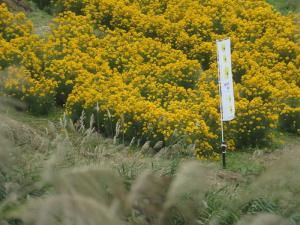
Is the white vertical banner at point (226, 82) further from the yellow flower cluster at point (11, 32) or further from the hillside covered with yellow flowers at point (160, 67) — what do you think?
the yellow flower cluster at point (11, 32)

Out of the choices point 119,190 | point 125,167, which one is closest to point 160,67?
point 125,167

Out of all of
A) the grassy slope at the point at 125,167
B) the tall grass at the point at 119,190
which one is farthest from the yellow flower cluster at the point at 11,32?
the tall grass at the point at 119,190

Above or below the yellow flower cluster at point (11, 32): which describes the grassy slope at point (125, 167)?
below

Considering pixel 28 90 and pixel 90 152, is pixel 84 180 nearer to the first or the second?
pixel 90 152

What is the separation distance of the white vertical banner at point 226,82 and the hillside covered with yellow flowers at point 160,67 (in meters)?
0.41

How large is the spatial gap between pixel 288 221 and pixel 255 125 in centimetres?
361

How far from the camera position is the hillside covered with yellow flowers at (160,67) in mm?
7332

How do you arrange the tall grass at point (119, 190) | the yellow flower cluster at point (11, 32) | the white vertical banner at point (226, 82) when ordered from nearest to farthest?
the tall grass at point (119, 190), the white vertical banner at point (226, 82), the yellow flower cluster at point (11, 32)

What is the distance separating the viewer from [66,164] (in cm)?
441

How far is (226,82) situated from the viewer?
6.79 metres

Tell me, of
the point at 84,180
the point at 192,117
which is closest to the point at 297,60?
the point at 192,117

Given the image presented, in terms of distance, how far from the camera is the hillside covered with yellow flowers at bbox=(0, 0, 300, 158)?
7.33 metres

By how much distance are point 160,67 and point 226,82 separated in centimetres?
218

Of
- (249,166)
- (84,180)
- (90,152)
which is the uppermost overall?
(84,180)
